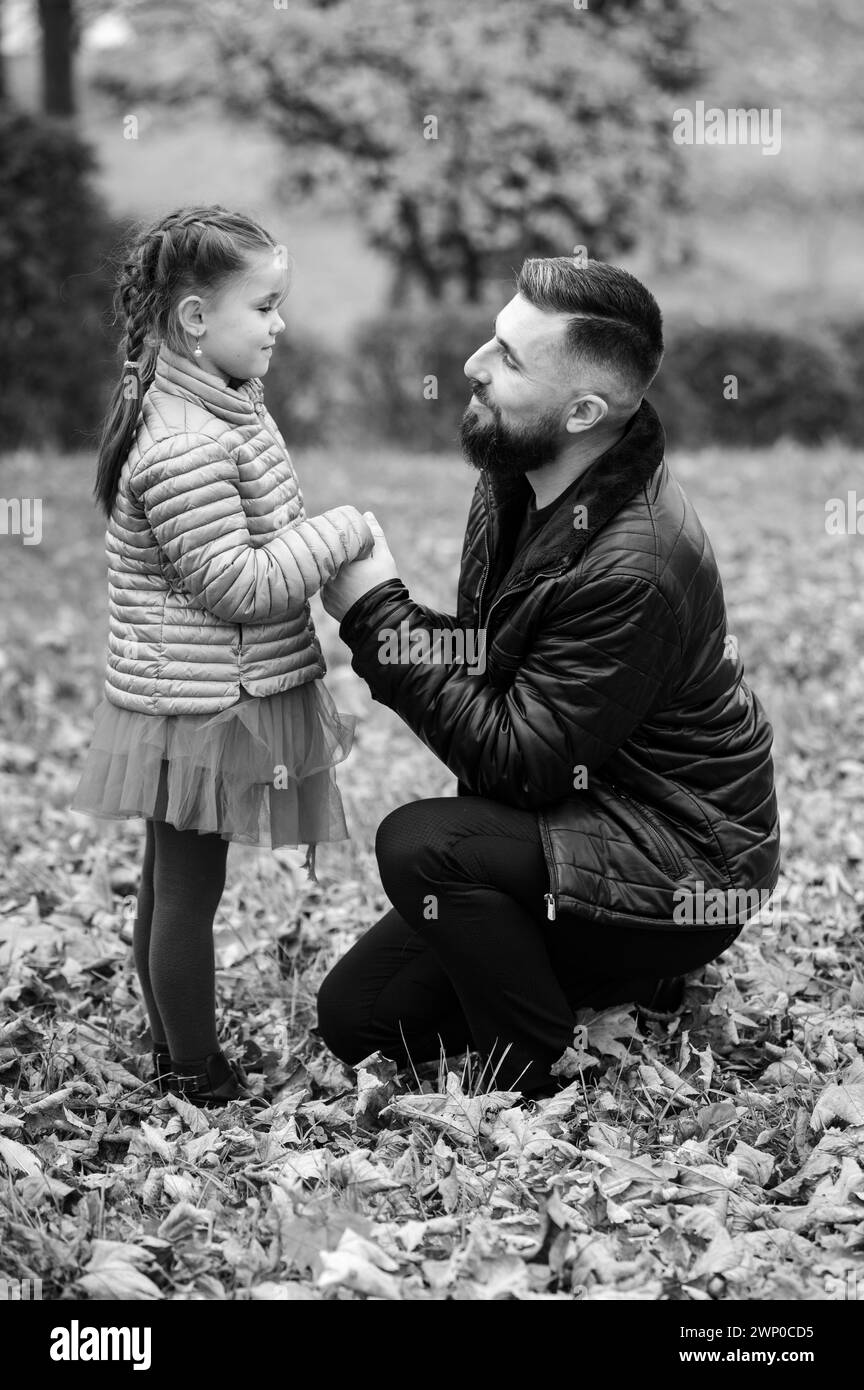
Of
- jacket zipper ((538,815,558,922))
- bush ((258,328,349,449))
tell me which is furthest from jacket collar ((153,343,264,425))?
bush ((258,328,349,449))

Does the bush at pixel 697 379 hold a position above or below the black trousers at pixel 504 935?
above

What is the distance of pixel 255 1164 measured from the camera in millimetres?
2633

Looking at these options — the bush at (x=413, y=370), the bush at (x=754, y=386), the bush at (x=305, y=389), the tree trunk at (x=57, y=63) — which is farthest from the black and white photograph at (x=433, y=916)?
the tree trunk at (x=57, y=63)

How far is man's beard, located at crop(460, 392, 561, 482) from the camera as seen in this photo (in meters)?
2.73

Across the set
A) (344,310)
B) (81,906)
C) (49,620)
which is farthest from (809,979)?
(344,310)

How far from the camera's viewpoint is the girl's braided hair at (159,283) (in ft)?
8.23

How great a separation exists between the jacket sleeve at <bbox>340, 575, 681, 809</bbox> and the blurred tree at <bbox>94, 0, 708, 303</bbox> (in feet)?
30.4

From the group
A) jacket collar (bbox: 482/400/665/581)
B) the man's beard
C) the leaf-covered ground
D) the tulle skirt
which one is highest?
the man's beard

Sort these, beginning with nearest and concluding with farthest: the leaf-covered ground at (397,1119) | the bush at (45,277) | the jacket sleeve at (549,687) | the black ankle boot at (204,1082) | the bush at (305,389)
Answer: the leaf-covered ground at (397,1119), the jacket sleeve at (549,687), the black ankle boot at (204,1082), the bush at (45,277), the bush at (305,389)

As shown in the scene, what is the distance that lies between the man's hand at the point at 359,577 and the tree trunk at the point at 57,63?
9972 mm

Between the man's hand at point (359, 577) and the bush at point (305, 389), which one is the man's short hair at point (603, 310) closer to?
the man's hand at point (359, 577)

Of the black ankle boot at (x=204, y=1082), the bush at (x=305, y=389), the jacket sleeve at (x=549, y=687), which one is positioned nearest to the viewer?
the jacket sleeve at (x=549, y=687)

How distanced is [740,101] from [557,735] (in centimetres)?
1373

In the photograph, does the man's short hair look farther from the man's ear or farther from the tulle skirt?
the tulle skirt
